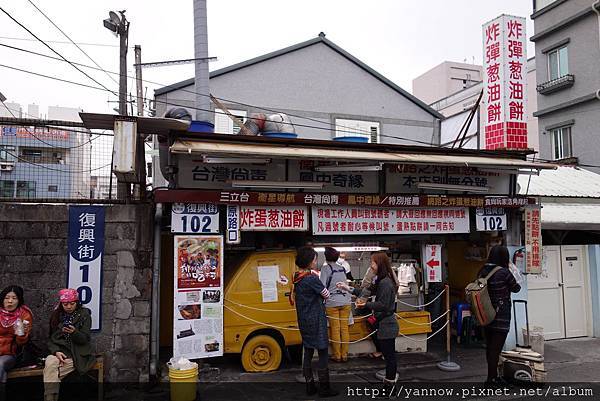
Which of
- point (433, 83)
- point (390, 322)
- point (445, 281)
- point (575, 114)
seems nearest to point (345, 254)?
point (445, 281)

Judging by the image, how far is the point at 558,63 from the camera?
20891 mm

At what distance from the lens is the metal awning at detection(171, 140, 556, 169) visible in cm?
681

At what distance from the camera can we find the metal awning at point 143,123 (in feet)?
21.7

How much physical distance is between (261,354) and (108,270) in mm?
2918

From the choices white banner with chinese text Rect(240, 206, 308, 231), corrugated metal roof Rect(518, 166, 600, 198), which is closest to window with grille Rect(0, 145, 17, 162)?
white banner with chinese text Rect(240, 206, 308, 231)

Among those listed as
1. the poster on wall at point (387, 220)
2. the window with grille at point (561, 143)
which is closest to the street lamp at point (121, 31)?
the poster on wall at point (387, 220)

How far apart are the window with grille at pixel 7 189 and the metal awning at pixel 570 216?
10.4 meters

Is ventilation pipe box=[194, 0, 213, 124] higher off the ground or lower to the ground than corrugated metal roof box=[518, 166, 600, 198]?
higher

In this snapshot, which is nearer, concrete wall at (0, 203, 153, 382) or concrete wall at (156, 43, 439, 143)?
concrete wall at (0, 203, 153, 382)

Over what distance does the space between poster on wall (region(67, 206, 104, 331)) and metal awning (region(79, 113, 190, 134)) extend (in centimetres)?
128

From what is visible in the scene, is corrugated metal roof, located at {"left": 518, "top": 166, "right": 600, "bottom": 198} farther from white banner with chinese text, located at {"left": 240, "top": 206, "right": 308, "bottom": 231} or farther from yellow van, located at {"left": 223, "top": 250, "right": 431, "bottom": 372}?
yellow van, located at {"left": 223, "top": 250, "right": 431, "bottom": 372}

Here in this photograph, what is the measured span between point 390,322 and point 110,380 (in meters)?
4.26

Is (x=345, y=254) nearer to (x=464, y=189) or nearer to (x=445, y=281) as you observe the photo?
(x=445, y=281)

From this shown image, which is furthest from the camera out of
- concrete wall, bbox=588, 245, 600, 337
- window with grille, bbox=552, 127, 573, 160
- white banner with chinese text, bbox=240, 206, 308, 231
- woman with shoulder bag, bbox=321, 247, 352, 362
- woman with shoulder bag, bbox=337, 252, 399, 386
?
window with grille, bbox=552, 127, 573, 160
